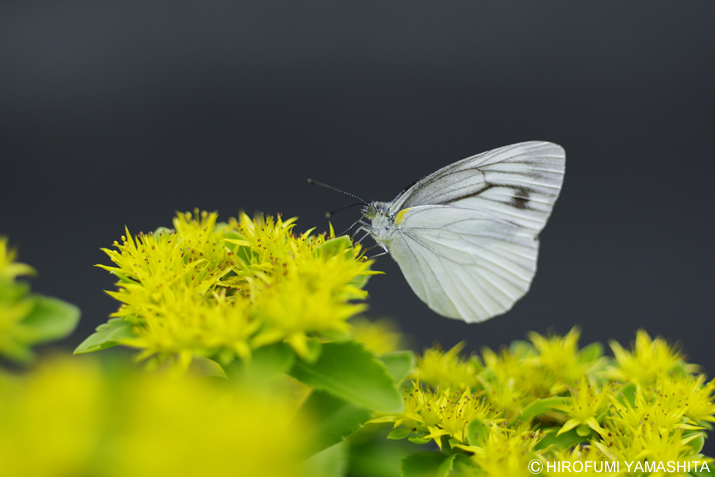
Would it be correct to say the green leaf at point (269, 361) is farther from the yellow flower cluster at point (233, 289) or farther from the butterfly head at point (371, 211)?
the butterfly head at point (371, 211)

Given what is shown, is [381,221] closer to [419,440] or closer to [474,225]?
[474,225]

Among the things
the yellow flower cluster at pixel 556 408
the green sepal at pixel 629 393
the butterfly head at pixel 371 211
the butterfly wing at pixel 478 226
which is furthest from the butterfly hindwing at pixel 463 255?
the green sepal at pixel 629 393

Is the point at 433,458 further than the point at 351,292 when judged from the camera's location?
Yes

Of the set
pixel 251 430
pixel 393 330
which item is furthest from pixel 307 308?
pixel 393 330

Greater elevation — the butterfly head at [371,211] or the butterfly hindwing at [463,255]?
the butterfly head at [371,211]

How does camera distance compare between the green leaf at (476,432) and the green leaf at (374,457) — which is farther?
the green leaf at (374,457)

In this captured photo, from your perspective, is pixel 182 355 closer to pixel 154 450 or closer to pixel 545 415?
pixel 154 450
